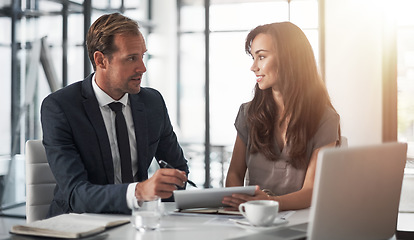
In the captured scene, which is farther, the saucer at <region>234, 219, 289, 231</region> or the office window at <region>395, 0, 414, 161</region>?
the office window at <region>395, 0, 414, 161</region>

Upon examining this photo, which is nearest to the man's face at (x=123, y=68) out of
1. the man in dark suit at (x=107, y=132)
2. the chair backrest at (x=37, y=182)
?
the man in dark suit at (x=107, y=132)

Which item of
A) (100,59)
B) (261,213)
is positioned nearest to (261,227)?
(261,213)

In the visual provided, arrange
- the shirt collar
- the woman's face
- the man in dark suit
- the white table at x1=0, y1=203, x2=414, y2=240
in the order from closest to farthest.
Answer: the white table at x1=0, y1=203, x2=414, y2=240
the man in dark suit
the shirt collar
the woman's face

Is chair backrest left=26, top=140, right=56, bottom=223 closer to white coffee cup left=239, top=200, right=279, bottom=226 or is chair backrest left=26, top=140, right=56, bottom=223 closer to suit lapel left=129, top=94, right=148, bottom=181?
suit lapel left=129, top=94, right=148, bottom=181

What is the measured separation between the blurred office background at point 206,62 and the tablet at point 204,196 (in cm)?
302

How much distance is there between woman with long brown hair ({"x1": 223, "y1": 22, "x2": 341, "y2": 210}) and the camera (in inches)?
80.4

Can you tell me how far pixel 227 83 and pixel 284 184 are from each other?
14.0 ft

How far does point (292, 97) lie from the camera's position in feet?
6.93

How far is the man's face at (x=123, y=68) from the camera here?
2.01m

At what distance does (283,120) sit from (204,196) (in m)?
0.68

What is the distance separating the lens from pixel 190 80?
586cm

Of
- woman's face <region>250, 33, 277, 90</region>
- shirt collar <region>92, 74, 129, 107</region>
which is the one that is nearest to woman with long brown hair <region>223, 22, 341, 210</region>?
woman's face <region>250, 33, 277, 90</region>

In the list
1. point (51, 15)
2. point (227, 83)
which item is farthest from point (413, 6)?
point (51, 15)

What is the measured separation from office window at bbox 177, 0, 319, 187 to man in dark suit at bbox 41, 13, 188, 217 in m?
3.59
